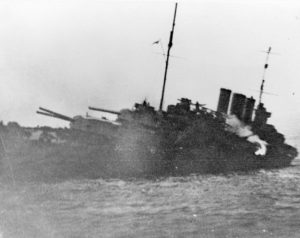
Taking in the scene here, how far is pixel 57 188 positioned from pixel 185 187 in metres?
4.37

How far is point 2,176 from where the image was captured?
48.6 ft

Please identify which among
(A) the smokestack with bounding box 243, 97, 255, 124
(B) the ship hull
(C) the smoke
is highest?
(A) the smokestack with bounding box 243, 97, 255, 124

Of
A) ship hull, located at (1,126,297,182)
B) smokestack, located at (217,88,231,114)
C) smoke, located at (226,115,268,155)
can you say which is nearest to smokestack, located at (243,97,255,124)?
smoke, located at (226,115,268,155)

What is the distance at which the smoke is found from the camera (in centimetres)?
2181

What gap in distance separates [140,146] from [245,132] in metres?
6.94

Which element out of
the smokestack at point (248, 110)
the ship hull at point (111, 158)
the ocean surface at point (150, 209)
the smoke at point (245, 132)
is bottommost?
the ocean surface at point (150, 209)

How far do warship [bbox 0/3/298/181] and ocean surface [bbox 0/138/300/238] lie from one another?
1.60 m

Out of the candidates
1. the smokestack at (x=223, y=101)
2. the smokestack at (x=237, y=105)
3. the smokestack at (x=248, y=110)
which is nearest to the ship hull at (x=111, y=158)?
the smokestack at (x=223, y=101)

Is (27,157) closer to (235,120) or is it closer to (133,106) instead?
(133,106)

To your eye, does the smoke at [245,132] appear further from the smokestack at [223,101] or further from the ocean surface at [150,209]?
the ocean surface at [150,209]

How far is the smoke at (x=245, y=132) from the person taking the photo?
21814mm

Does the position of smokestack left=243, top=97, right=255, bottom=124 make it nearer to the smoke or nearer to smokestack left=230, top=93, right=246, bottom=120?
smokestack left=230, top=93, right=246, bottom=120

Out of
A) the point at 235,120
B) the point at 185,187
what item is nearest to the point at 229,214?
the point at 185,187

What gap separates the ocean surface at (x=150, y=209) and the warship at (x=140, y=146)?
160cm
